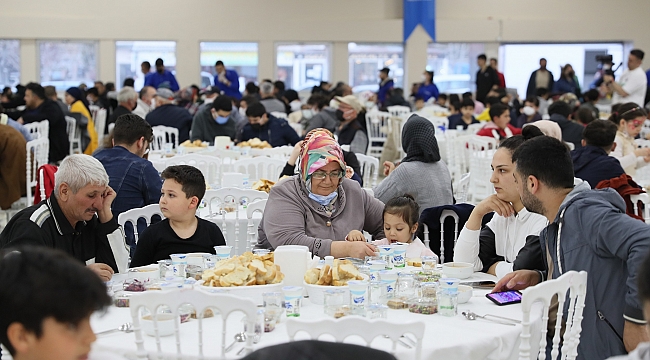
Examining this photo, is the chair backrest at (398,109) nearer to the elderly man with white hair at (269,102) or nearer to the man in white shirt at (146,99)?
the elderly man with white hair at (269,102)

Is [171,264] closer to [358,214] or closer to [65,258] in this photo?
[358,214]

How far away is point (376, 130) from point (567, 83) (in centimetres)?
571

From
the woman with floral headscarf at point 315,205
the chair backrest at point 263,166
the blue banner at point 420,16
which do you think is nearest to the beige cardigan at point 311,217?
the woman with floral headscarf at point 315,205

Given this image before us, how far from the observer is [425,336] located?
2307 mm

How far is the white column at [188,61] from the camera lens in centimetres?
1650

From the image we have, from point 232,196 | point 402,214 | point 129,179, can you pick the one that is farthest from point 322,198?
point 129,179

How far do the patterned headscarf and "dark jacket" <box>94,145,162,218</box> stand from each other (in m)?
1.15

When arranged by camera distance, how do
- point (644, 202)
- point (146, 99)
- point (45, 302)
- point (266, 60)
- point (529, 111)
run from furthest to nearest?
1. point (266, 60)
2. point (146, 99)
3. point (529, 111)
4. point (644, 202)
5. point (45, 302)

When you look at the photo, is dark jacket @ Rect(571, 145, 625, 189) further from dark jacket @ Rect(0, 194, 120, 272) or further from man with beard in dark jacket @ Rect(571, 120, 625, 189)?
dark jacket @ Rect(0, 194, 120, 272)

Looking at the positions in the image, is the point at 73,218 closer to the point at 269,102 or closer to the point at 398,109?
the point at 269,102

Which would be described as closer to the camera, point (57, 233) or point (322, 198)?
point (57, 233)

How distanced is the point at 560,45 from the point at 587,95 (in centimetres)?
610

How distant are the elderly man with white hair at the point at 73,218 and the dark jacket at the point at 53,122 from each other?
6.88 meters

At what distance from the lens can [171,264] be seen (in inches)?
116
